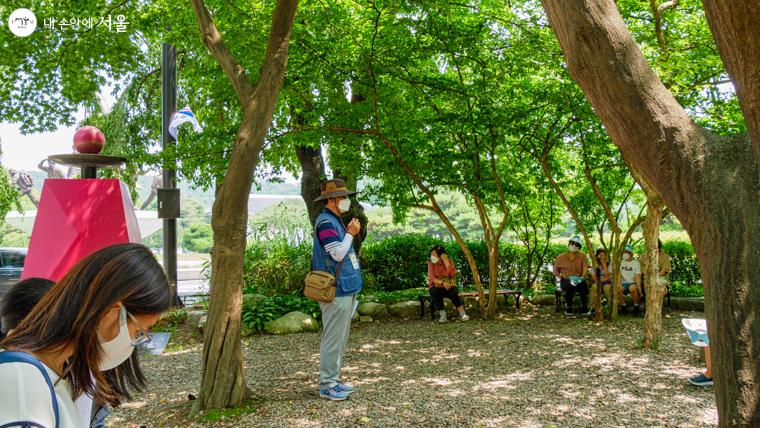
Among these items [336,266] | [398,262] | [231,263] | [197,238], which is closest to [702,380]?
[336,266]

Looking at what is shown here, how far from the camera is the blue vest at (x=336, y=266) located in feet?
17.0

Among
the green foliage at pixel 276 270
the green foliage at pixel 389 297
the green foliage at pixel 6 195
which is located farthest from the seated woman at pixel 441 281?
the green foliage at pixel 6 195

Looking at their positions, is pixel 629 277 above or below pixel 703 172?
below

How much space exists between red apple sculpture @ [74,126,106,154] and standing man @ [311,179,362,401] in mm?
2000

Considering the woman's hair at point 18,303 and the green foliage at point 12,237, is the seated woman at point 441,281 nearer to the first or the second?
the woman's hair at point 18,303

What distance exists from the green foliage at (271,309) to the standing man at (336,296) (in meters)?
4.04

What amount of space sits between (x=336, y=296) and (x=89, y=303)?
3.90 m

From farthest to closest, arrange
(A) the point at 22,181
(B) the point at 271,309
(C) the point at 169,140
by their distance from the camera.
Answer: (A) the point at 22,181 → (C) the point at 169,140 → (B) the point at 271,309

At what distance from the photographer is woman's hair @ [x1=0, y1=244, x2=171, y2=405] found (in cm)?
125

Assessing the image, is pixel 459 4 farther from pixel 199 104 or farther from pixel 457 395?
pixel 199 104

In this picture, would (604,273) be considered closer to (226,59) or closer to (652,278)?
(652,278)

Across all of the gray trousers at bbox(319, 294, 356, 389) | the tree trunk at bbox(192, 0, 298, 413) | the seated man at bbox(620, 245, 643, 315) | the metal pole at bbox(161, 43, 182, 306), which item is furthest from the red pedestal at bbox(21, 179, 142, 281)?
the seated man at bbox(620, 245, 643, 315)

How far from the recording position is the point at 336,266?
522cm

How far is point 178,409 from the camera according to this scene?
16.5ft
